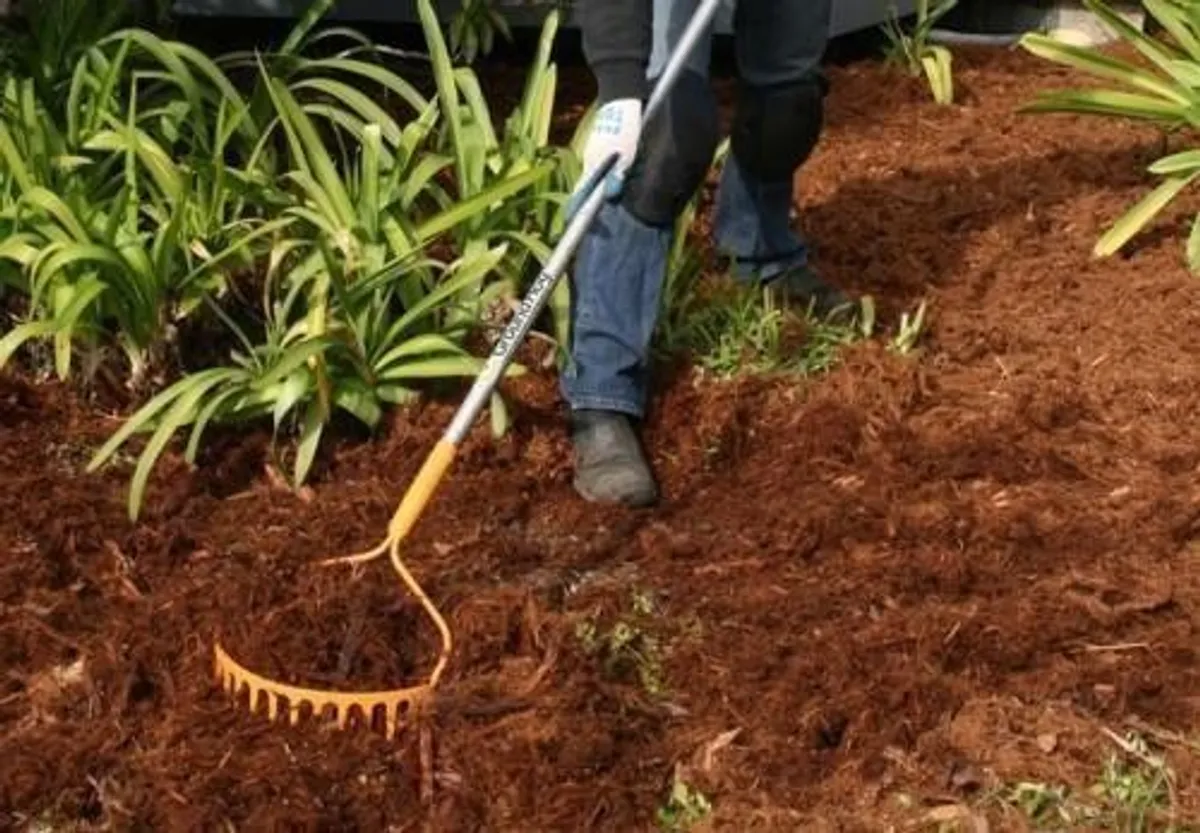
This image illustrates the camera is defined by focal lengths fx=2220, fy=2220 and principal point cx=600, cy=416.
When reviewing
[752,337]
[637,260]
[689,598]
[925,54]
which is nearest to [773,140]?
[752,337]

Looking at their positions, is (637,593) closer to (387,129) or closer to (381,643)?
(381,643)

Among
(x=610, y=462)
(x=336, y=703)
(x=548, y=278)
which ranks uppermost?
(x=548, y=278)

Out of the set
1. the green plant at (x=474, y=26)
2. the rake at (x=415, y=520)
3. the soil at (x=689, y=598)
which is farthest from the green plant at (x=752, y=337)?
the green plant at (x=474, y=26)

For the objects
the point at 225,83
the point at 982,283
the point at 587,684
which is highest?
the point at 225,83

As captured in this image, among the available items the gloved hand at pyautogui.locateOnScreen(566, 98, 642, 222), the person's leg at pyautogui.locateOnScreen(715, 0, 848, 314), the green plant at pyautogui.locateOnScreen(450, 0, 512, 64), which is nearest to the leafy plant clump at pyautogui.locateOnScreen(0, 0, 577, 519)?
the person's leg at pyautogui.locateOnScreen(715, 0, 848, 314)

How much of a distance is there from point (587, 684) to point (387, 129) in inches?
64.6

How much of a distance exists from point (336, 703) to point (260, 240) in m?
1.38

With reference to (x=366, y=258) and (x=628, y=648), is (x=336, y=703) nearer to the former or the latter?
(x=628, y=648)

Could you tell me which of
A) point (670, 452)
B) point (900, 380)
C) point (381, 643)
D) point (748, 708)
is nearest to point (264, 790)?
point (381, 643)

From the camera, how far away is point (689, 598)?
358 cm

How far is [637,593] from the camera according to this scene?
3.60 metres

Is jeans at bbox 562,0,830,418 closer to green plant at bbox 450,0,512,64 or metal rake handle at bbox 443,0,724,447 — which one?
metal rake handle at bbox 443,0,724,447

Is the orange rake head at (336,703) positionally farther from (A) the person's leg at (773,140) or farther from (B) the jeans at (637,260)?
(A) the person's leg at (773,140)

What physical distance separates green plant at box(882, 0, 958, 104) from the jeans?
1.72m
